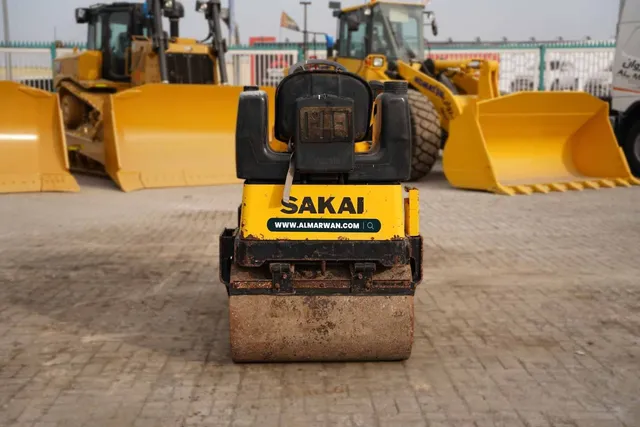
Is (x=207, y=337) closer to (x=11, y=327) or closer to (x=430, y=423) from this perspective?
(x=11, y=327)

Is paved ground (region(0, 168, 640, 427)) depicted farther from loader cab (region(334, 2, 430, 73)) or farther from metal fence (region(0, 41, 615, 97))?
metal fence (region(0, 41, 615, 97))

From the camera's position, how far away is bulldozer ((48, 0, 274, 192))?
10.6m

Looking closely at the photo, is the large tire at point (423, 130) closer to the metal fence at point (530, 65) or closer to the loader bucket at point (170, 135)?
the loader bucket at point (170, 135)

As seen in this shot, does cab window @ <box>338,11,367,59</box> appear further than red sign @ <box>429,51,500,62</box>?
No

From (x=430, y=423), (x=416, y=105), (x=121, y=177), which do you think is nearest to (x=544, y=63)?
(x=416, y=105)

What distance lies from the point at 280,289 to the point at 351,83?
111 centimetres

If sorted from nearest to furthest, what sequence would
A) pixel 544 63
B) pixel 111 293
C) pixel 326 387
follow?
1. pixel 326 387
2. pixel 111 293
3. pixel 544 63

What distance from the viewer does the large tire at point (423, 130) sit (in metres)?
10.8

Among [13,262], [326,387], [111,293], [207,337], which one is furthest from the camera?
[13,262]

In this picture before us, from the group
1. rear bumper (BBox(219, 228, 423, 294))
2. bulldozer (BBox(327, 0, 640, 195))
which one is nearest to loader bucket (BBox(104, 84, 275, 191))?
bulldozer (BBox(327, 0, 640, 195))

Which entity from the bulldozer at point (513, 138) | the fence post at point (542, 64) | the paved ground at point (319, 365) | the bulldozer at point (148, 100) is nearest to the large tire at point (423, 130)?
the bulldozer at point (513, 138)

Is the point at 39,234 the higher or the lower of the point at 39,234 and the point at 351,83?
the lower

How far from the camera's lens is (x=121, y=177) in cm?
1034

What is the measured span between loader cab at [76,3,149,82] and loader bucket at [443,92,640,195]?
591 cm
